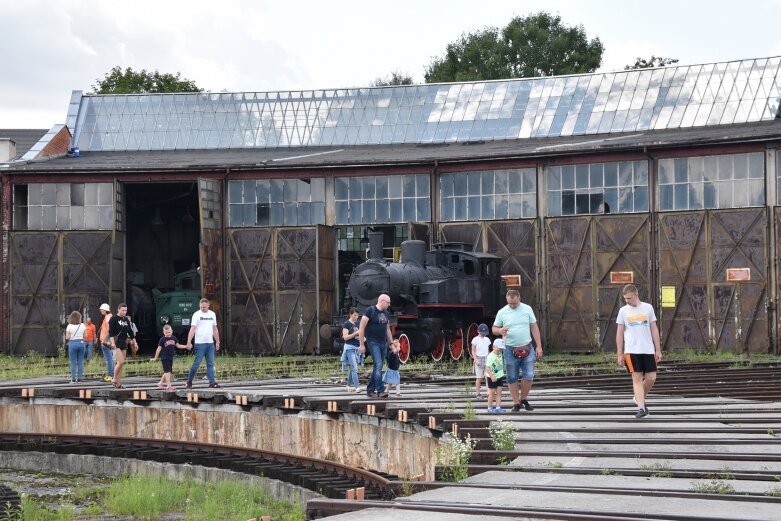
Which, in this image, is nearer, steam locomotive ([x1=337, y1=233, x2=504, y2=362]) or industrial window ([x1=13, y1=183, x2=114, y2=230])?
steam locomotive ([x1=337, y1=233, x2=504, y2=362])

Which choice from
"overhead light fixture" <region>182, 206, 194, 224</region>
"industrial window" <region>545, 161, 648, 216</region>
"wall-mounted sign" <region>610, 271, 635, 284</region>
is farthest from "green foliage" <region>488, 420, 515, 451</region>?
"overhead light fixture" <region>182, 206, 194, 224</region>

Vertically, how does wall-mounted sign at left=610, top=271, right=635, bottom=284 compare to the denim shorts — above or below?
above

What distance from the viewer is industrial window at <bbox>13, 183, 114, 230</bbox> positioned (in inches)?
1503

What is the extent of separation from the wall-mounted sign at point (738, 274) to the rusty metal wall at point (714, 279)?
0.36 ft

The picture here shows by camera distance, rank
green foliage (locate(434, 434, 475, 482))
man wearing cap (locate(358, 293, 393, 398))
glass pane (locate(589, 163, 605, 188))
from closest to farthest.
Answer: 1. green foliage (locate(434, 434, 475, 482))
2. man wearing cap (locate(358, 293, 393, 398))
3. glass pane (locate(589, 163, 605, 188))

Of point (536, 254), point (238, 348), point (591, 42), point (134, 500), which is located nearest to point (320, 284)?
point (238, 348)

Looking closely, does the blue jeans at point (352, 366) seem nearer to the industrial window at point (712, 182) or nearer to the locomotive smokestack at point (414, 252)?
the locomotive smokestack at point (414, 252)

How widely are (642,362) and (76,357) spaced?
45.2ft

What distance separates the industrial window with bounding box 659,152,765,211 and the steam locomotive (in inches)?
211

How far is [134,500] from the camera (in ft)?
54.3

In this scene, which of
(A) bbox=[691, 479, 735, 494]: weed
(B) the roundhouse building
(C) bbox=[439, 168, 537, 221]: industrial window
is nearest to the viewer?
(A) bbox=[691, 479, 735, 494]: weed

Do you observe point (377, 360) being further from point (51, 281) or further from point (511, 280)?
point (51, 281)

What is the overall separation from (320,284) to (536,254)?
21.8 feet

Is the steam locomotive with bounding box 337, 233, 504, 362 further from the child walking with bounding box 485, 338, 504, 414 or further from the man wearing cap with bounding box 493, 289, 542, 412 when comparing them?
the man wearing cap with bounding box 493, 289, 542, 412
